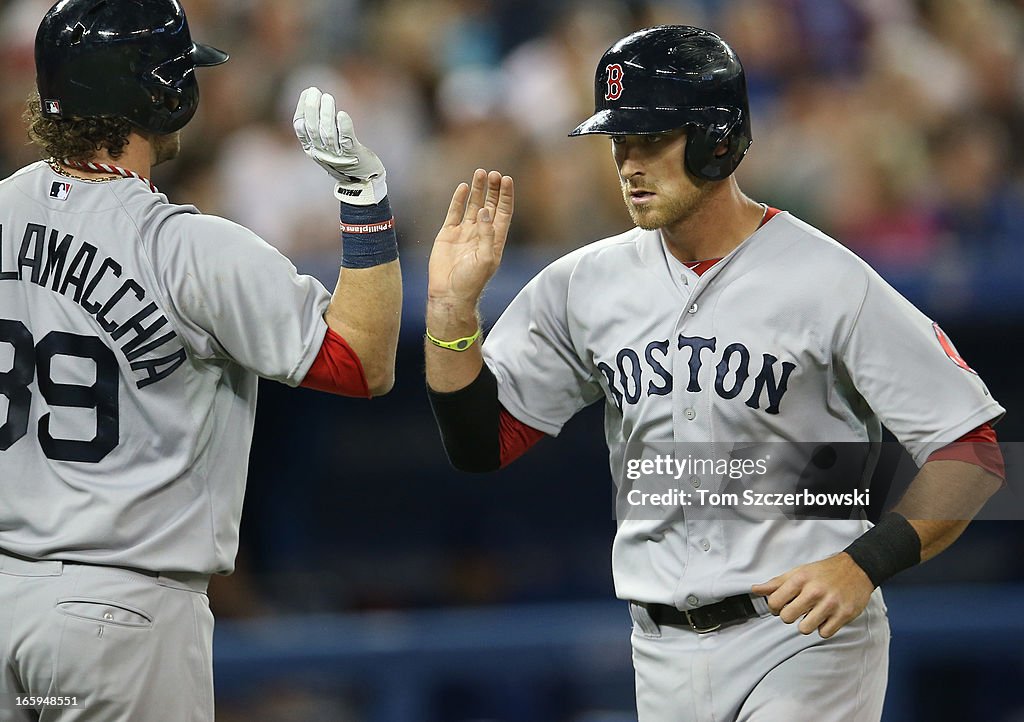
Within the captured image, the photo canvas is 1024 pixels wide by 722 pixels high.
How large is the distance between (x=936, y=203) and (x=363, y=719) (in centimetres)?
316

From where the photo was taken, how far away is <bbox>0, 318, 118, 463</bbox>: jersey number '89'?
9.01 feet

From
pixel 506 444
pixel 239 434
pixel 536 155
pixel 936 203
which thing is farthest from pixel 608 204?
pixel 239 434

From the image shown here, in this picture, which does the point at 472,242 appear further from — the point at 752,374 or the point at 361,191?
the point at 752,374

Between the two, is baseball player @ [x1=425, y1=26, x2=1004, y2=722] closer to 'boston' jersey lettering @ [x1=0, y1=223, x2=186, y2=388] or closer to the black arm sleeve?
the black arm sleeve

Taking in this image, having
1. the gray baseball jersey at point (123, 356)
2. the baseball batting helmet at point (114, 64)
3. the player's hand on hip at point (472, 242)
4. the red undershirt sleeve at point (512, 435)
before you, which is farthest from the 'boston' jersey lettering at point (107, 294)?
the red undershirt sleeve at point (512, 435)

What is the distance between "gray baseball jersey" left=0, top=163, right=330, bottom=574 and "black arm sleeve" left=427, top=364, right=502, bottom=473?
0.46m

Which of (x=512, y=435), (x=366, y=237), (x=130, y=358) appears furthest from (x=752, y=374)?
(x=130, y=358)

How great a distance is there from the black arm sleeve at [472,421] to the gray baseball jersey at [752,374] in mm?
239

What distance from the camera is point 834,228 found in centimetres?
609

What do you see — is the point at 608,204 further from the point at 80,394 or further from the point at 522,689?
the point at 80,394

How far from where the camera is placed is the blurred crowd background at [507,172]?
243 inches

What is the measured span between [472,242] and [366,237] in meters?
0.36

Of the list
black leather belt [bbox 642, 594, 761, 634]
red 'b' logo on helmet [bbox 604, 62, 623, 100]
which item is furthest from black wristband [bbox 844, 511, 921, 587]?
red 'b' logo on helmet [bbox 604, 62, 623, 100]

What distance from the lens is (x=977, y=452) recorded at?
3.04 meters
